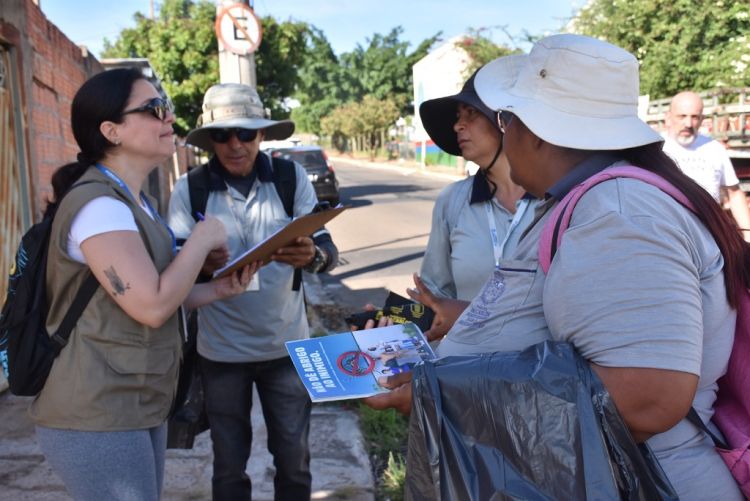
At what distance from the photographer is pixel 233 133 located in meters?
3.02

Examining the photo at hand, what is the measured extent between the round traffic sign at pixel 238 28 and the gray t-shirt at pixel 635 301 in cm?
500

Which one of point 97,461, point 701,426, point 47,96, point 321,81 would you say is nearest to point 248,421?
point 97,461

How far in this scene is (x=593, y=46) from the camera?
1.44m

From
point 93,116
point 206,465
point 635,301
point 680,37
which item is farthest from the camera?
point 680,37

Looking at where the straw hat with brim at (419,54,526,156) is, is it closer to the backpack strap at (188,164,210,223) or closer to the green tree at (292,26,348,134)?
the backpack strap at (188,164,210,223)

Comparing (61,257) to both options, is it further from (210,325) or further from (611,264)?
(611,264)

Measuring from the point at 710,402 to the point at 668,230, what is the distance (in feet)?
1.54

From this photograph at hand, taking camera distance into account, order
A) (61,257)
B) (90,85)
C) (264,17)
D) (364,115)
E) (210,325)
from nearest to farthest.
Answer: (61,257)
(90,85)
(210,325)
(264,17)
(364,115)

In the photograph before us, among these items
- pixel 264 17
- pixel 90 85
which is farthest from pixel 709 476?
pixel 264 17

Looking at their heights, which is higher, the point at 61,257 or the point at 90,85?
the point at 90,85

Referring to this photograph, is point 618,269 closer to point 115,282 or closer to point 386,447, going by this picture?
point 115,282

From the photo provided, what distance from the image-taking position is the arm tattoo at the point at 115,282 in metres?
1.91

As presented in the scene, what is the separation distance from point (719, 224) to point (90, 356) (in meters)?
1.63

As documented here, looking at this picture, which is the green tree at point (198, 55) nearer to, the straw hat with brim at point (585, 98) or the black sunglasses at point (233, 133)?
the black sunglasses at point (233, 133)
